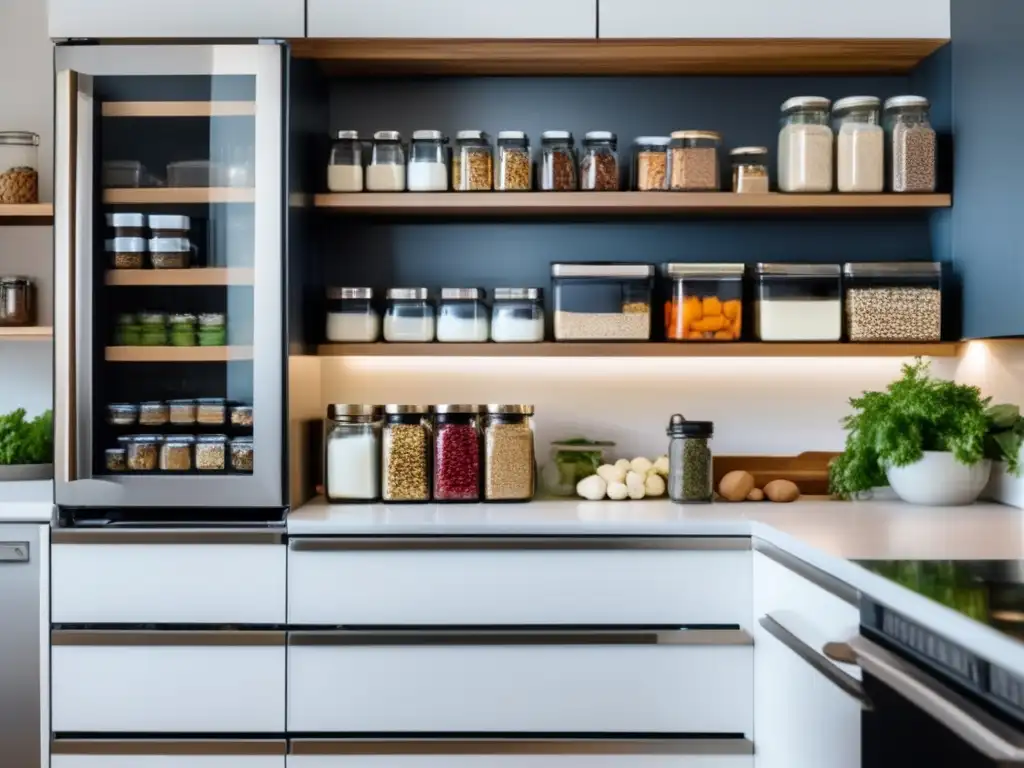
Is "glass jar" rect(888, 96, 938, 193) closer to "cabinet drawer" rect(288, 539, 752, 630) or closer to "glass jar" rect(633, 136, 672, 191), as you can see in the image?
"glass jar" rect(633, 136, 672, 191)

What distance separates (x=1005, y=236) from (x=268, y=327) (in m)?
1.79

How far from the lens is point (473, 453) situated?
281 cm

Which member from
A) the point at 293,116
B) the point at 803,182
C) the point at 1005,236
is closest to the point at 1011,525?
the point at 1005,236

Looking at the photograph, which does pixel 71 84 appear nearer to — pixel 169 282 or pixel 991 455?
pixel 169 282

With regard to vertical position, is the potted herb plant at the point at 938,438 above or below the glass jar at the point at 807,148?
below

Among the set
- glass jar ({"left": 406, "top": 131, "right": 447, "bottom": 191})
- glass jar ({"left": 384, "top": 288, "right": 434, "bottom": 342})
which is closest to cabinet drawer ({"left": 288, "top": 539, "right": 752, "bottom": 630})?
glass jar ({"left": 384, "top": 288, "right": 434, "bottom": 342})

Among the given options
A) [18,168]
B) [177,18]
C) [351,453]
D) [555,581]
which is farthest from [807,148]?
[18,168]

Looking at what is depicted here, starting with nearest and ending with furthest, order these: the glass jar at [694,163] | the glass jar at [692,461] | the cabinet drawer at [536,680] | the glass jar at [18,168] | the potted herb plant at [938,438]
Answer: the cabinet drawer at [536,680]
the potted herb plant at [938,438]
the glass jar at [692,461]
the glass jar at [694,163]
the glass jar at [18,168]

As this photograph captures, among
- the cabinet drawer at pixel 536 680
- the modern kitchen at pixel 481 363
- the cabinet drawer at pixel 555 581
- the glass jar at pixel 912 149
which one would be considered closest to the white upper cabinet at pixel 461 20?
the modern kitchen at pixel 481 363

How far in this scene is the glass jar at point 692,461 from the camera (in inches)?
110

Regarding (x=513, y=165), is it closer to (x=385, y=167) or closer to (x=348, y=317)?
(x=385, y=167)

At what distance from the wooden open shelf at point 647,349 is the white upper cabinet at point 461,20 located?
2.64 feet

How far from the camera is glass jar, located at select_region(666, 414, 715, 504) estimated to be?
2799 millimetres

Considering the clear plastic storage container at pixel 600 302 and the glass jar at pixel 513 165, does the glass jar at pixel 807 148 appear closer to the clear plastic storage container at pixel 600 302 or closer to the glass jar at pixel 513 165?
the clear plastic storage container at pixel 600 302
